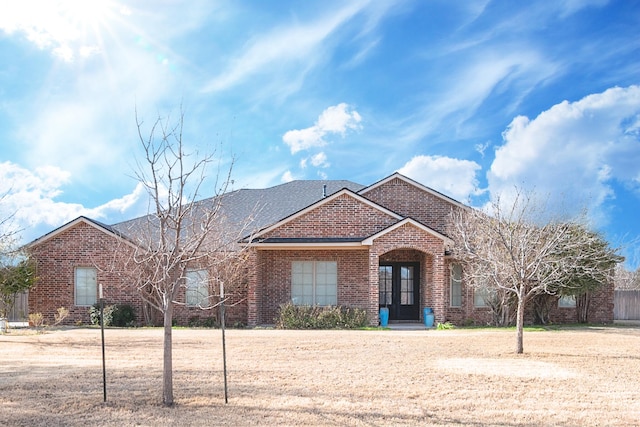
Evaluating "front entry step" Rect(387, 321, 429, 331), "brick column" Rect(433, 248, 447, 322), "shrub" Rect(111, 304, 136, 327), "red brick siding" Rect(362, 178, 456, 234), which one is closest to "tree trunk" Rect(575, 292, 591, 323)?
"red brick siding" Rect(362, 178, 456, 234)

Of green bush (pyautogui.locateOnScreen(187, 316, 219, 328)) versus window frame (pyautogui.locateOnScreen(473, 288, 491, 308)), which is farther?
window frame (pyautogui.locateOnScreen(473, 288, 491, 308))

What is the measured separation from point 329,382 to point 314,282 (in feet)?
38.2

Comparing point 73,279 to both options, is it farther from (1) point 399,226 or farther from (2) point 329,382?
(2) point 329,382

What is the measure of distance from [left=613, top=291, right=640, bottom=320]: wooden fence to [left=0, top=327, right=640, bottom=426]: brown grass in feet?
36.0

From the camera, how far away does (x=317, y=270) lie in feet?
69.9

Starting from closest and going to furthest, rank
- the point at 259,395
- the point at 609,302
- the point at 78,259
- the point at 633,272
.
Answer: the point at 259,395
the point at 78,259
the point at 609,302
the point at 633,272

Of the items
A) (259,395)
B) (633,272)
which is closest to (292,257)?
(259,395)

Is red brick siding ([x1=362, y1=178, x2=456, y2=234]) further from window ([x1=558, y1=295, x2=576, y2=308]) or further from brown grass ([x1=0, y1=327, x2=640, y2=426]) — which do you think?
brown grass ([x1=0, y1=327, x2=640, y2=426])

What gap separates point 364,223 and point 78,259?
10.8 meters

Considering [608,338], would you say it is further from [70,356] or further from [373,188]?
[70,356]

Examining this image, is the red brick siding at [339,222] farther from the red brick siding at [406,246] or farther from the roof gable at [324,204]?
the red brick siding at [406,246]

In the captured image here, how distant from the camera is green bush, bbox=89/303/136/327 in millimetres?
20234

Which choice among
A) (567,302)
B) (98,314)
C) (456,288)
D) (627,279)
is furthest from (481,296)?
(627,279)

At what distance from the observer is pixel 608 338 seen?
17047 mm
